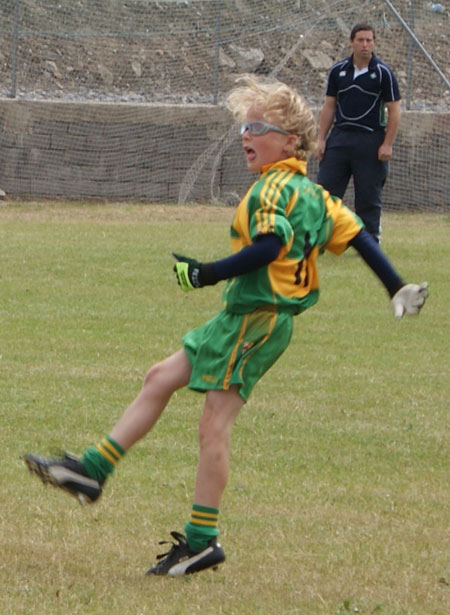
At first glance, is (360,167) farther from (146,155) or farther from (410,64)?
(410,64)

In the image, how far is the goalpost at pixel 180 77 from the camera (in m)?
17.6

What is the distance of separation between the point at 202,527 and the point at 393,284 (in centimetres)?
104

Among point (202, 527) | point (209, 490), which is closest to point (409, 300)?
point (209, 490)

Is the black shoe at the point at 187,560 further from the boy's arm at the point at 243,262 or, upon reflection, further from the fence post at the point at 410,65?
the fence post at the point at 410,65

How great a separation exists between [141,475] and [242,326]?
1.46 meters

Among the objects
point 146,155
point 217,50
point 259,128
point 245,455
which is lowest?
point 146,155

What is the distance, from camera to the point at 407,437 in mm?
6496

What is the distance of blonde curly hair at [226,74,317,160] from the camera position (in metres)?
4.52

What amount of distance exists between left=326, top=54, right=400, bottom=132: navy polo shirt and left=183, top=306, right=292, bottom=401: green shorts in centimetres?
793

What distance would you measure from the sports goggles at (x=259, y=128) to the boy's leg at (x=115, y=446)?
0.77 m

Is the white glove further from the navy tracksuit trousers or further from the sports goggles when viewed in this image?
the navy tracksuit trousers

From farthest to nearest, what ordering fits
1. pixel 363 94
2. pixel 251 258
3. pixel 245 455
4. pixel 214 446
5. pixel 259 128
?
pixel 363 94
pixel 245 455
pixel 259 128
pixel 214 446
pixel 251 258

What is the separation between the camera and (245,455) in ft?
20.0

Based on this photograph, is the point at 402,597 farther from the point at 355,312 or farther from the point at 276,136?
the point at 355,312
